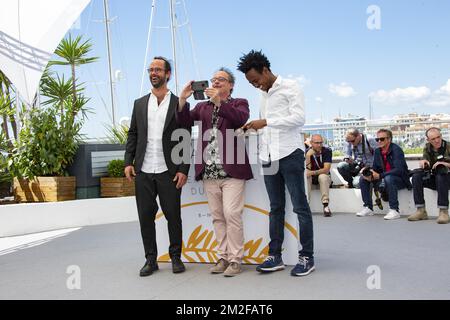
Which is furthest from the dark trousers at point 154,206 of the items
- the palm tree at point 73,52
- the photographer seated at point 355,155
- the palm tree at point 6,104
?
the palm tree at point 73,52

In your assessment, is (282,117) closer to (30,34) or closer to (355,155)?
(355,155)

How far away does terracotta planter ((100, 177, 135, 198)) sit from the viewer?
23.7 ft

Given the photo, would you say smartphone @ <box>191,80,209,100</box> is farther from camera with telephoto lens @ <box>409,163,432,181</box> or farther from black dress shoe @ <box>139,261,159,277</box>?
camera with telephoto lens @ <box>409,163,432,181</box>

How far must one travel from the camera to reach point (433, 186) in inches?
226

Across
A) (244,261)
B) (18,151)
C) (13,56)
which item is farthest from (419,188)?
(13,56)

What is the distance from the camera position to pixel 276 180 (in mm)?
3357

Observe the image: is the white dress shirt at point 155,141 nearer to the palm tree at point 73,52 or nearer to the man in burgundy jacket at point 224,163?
the man in burgundy jacket at point 224,163

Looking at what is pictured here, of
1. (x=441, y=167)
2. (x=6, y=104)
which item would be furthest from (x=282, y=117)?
(x=6, y=104)

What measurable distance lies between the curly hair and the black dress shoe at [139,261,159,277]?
142 cm

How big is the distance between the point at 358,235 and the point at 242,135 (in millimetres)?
1977

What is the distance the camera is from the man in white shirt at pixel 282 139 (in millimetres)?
3219

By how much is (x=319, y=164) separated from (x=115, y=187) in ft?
9.20

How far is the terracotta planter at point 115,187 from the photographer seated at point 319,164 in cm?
249
